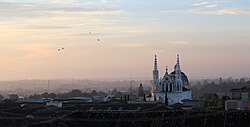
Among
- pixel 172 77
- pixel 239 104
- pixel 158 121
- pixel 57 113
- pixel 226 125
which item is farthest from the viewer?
pixel 172 77

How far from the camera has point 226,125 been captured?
29000 millimetres

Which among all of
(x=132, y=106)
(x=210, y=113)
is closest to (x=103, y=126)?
(x=210, y=113)

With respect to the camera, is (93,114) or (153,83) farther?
(153,83)

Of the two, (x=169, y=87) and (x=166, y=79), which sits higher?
(x=166, y=79)

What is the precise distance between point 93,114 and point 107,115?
796 millimetres

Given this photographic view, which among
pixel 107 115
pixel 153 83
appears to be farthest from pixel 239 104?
pixel 107 115

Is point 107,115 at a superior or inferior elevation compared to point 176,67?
inferior

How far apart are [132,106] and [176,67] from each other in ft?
98.3

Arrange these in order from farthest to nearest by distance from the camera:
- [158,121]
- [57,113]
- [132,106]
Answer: [132,106] < [57,113] < [158,121]

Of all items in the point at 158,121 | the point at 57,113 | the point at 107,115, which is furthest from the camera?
the point at 57,113

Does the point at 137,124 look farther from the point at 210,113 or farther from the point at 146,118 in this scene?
the point at 210,113

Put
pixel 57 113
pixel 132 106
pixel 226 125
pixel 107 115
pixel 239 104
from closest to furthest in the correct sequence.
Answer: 1. pixel 226 125
2. pixel 107 115
3. pixel 57 113
4. pixel 132 106
5. pixel 239 104

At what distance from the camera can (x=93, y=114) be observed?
112ft

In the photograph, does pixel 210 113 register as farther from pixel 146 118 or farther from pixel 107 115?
pixel 107 115
